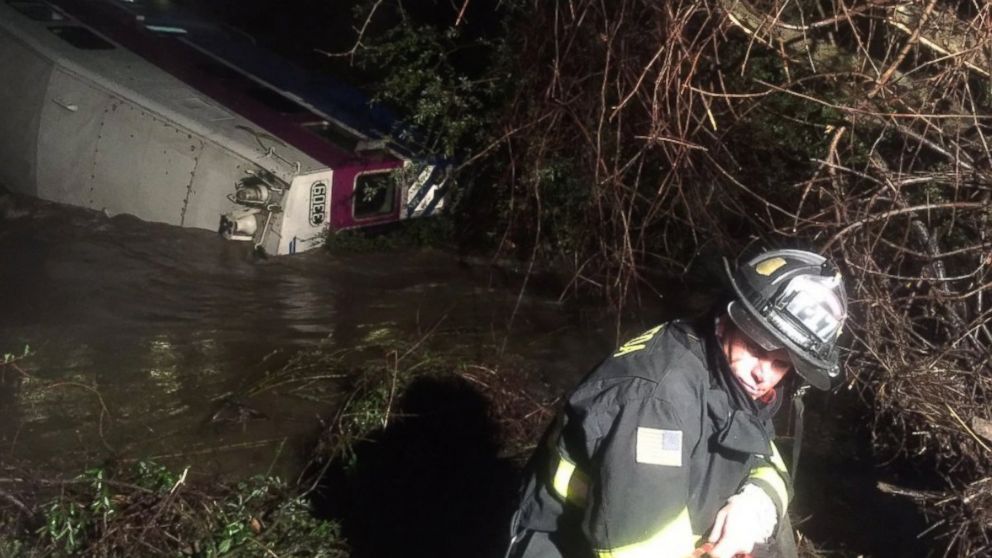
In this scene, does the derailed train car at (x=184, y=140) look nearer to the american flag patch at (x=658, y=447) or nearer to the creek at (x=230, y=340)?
the creek at (x=230, y=340)

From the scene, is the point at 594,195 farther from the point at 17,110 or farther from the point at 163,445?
the point at 17,110

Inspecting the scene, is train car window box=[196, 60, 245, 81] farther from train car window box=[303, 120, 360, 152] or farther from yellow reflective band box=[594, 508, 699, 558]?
yellow reflective band box=[594, 508, 699, 558]

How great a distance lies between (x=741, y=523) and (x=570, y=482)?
0.42 meters

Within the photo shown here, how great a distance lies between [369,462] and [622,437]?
261 cm

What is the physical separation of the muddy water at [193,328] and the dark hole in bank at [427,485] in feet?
1.32

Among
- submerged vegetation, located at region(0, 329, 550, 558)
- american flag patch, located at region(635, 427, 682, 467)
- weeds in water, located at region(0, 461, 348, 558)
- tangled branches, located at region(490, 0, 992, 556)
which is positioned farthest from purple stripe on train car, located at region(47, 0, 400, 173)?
american flag patch, located at region(635, 427, 682, 467)

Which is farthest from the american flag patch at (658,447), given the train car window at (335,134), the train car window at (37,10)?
the train car window at (37,10)

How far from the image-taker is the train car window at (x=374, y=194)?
24.8 feet

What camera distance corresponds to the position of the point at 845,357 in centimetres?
434

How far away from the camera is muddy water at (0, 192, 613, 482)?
16.5 feet

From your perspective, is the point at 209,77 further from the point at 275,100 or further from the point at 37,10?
the point at 37,10

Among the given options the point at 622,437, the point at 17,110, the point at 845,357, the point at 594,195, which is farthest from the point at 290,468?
the point at 17,110

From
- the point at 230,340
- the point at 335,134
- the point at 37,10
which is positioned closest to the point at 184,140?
the point at 335,134

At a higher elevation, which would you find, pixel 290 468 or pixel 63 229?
pixel 63 229
